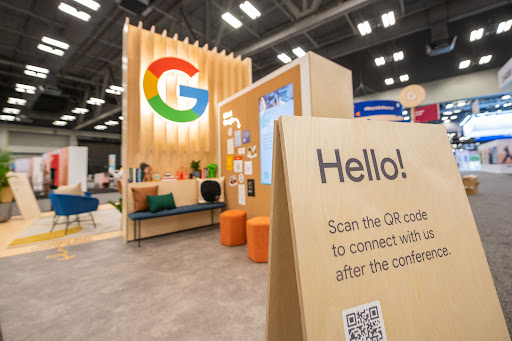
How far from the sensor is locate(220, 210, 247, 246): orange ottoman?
348 cm

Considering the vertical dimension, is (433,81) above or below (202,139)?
above

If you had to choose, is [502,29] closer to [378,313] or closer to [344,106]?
[344,106]

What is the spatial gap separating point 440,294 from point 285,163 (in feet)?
2.68

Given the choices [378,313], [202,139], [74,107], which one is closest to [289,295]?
[378,313]

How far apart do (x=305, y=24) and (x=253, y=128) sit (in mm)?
3562

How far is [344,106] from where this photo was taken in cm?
330

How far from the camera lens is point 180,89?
447cm

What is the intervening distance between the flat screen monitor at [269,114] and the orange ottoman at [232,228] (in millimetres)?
681

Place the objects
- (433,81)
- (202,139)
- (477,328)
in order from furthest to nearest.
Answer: (433,81) → (202,139) → (477,328)

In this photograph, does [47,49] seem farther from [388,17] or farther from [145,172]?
[388,17]

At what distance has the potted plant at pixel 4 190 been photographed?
5395 mm

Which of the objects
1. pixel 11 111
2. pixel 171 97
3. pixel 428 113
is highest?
pixel 11 111

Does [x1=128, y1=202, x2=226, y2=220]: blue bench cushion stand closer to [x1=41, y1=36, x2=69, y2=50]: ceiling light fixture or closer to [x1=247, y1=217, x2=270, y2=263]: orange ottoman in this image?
[x1=247, y1=217, x2=270, y2=263]: orange ottoman

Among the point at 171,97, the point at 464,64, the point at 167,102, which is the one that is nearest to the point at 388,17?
Result: the point at 171,97
